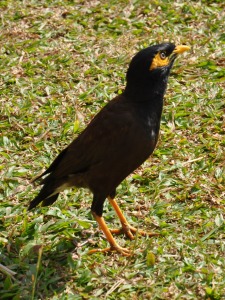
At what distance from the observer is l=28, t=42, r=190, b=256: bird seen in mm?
5105

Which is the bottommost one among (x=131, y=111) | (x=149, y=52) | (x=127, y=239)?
(x=127, y=239)

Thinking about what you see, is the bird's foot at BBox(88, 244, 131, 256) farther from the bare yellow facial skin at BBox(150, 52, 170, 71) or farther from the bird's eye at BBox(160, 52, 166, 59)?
the bird's eye at BBox(160, 52, 166, 59)

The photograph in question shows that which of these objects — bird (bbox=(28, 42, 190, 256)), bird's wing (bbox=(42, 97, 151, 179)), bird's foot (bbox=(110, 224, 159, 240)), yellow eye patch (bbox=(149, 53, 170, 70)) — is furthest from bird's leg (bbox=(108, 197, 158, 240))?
yellow eye patch (bbox=(149, 53, 170, 70))

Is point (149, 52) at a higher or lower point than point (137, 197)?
higher

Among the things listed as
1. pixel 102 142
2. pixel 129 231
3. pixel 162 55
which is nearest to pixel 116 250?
pixel 129 231

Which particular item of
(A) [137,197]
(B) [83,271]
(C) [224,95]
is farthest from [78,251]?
(C) [224,95]

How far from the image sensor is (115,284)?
16.4 feet

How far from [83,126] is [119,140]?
1.93 metres

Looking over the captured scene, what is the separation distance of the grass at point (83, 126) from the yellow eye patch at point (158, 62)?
4.30 ft

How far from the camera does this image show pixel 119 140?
5.09 meters

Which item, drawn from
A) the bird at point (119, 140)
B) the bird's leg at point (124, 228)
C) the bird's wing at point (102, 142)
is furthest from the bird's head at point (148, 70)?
the bird's leg at point (124, 228)

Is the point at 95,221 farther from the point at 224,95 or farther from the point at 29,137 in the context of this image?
the point at 224,95

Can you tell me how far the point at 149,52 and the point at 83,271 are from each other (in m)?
1.82

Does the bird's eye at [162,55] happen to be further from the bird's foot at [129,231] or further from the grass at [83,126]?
the bird's foot at [129,231]
